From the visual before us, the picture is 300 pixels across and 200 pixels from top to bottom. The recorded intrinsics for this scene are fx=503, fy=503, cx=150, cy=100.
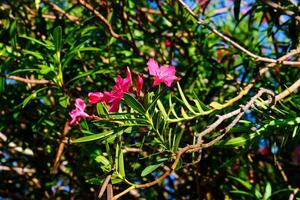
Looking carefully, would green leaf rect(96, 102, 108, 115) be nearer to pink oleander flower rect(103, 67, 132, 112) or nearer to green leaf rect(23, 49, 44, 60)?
pink oleander flower rect(103, 67, 132, 112)

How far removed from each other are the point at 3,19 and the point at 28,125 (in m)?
0.43

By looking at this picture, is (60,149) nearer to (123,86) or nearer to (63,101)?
(63,101)

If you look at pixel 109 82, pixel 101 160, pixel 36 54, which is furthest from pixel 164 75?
pixel 109 82

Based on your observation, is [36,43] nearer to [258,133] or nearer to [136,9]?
[136,9]

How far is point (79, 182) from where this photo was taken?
2.12 metres

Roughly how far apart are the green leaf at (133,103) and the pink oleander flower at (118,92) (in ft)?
0.16

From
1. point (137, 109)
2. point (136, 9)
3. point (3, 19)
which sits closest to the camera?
point (137, 109)

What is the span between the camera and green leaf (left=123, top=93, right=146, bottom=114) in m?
1.12

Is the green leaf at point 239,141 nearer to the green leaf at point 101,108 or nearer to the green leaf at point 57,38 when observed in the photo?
the green leaf at point 101,108

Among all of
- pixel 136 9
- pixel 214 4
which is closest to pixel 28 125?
pixel 136 9

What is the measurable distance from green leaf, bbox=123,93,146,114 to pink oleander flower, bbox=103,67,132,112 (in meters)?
0.05

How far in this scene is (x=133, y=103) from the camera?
114 cm

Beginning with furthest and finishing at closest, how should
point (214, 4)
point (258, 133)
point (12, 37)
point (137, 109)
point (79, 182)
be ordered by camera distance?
point (214, 4)
point (79, 182)
point (12, 37)
point (258, 133)
point (137, 109)

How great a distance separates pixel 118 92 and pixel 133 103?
0.07m
